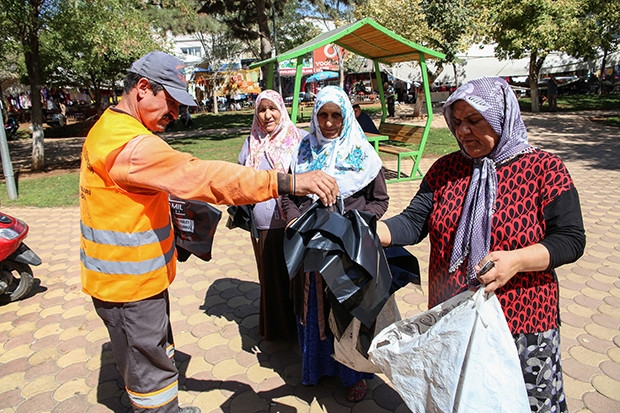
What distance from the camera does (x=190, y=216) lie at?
237cm

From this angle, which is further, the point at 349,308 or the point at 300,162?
the point at 300,162

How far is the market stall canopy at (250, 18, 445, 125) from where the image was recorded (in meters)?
7.25

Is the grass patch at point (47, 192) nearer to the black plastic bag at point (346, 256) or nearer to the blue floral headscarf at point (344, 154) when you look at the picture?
the blue floral headscarf at point (344, 154)

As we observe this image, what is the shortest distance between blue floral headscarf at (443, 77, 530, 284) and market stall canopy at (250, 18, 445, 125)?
553 centimetres

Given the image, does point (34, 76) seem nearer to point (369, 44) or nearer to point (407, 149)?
point (369, 44)

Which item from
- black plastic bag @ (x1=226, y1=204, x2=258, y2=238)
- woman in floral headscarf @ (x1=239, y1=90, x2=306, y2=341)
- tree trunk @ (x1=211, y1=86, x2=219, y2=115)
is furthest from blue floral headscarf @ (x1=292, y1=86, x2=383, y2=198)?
tree trunk @ (x1=211, y1=86, x2=219, y2=115)

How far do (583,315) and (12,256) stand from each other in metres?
5.08

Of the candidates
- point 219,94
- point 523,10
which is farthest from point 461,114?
point 219,94

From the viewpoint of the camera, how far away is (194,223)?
2383 mm

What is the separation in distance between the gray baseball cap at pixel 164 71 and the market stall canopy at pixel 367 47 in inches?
204

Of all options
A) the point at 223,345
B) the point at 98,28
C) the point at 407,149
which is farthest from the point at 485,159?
the point at 98,28

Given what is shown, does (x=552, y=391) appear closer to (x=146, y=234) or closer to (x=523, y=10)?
(x=146, y=234)

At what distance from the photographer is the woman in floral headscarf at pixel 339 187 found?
2.49 meters

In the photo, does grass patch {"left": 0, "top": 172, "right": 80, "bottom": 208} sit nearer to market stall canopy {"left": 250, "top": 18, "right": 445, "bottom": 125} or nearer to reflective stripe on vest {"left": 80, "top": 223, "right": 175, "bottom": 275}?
market stall canopy {"left": 250, "top": 18, "right": 445, "bottom": 125}
